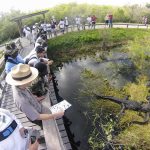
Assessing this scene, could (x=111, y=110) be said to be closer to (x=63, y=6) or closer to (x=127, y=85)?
(x=127, y=85)

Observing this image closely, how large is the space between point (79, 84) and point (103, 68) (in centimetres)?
283

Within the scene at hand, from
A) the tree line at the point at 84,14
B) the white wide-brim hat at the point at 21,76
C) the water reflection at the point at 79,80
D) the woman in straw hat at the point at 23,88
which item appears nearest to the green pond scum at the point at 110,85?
the water reflection at the point at 79,80

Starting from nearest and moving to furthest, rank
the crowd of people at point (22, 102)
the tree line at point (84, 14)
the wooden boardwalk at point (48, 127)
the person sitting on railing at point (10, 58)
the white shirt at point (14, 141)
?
the white shirt at point (14, 141), the crowd of people at point (22, 102), the wooden boardwalk at point (48, 127), the person sitting on railing at point (10, 58), the tree line at point (84, 14)

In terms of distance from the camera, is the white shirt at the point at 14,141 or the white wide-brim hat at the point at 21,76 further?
the white wide-brim hat at the point at 21,76

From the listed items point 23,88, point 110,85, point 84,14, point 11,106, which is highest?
point 23,88

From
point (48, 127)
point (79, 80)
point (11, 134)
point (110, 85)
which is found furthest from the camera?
point (79, 80)

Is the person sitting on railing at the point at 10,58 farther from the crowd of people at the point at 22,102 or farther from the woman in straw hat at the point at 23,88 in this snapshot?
the woman in straw hat at the point at 23,88

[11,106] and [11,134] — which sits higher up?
[11,134]

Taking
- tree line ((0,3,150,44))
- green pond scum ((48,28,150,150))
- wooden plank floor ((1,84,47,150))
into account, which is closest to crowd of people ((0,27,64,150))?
wooden plank floor ((1,84,47,150))

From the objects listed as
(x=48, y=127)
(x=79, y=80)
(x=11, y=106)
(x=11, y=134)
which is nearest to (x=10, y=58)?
(x=11, y=106)

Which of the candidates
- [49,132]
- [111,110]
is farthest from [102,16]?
[49,132]

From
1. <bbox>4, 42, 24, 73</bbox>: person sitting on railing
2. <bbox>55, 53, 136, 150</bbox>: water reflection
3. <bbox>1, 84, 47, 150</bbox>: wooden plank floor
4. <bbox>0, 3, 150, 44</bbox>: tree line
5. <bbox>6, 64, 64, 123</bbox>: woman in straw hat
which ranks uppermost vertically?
<bbox>6, 64, 64, 123</bbox>: woman in straw hat

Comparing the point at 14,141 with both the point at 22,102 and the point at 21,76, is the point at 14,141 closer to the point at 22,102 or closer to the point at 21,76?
the point at 22,102

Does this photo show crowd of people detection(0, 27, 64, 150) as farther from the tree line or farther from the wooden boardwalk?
the tree line
